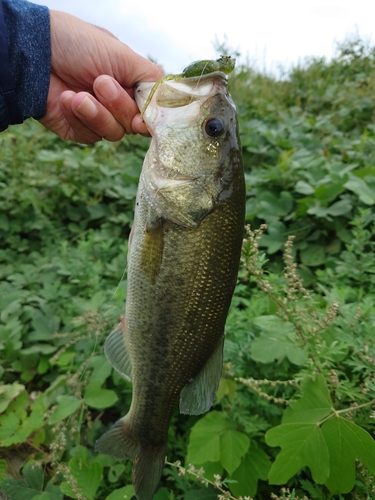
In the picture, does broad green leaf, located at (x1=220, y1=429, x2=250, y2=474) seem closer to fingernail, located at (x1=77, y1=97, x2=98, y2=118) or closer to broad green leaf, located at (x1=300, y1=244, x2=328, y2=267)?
fingernail, located at (x1=77, y1=97, x2=98, y2=118)

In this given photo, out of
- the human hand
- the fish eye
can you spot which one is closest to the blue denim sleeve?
the human hand

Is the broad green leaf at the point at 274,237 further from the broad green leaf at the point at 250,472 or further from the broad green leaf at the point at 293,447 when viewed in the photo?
the broad green leaf at the point at 293,447

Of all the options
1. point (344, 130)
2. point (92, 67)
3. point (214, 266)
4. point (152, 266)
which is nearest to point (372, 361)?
point (214, 266)

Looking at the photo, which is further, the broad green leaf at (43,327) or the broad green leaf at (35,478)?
the broad green leaf at (43,327)

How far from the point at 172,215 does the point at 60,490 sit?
129cm

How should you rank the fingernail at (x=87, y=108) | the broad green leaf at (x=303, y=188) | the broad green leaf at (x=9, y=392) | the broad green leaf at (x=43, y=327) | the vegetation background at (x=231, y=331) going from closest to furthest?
1. the vegetation background at (x=231, y=331)
2. the fingernail at (x=87, y=108)
3. the broad green leaf at (x=9, y=392)
4. the broad green leaf at (x=43, y=327)
5. the broad green leaf at (x=303, y=188)

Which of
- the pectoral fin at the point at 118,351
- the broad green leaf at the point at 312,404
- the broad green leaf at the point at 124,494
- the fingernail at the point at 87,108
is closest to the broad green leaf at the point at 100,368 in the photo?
the pectoral fin at the point at 118,351

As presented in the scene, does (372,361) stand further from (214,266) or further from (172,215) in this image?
(172,215)

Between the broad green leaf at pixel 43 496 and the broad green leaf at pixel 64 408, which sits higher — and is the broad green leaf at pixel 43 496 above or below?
Answer: below

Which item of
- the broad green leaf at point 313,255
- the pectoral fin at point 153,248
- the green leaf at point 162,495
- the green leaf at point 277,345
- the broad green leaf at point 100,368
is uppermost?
the broad green leaf at point 313,255

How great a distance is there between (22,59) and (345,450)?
2116 millimetres

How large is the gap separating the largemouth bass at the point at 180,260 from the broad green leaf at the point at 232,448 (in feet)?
0.84

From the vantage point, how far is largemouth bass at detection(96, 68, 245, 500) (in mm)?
1353

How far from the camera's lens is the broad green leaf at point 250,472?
1.53 m
